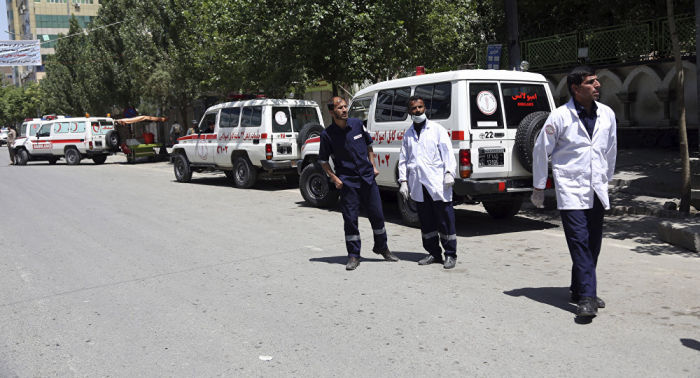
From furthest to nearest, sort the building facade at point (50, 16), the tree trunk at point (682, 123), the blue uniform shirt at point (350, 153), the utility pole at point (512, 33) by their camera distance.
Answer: the building facade at point (50, 16) → the utility pole at point (512, 33) → the tree trunk at point (682, 123) → the blue uniform shirt at point (350, 153)

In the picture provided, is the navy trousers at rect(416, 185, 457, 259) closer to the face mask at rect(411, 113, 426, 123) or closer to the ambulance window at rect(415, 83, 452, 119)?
the face mask at rect(411, 113, 426, 123)

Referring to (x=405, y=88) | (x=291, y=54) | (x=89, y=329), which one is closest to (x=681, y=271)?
(x=405, y=88)

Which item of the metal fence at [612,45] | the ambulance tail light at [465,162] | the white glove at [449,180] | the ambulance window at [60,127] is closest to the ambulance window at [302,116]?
the ambulance tail light at [465,162]

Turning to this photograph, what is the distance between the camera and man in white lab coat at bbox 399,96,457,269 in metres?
6.81

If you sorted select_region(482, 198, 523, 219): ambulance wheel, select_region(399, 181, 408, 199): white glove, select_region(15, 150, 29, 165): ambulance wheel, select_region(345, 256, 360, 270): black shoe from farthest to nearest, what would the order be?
select_region(15, 150, 29, 165): ambulance wheel < select_region(482, 198, 523, 219): ambulance wheel < select_region(345, 256, 360, 270): black shoe < select_region(399, 181, 408, 199): white glove

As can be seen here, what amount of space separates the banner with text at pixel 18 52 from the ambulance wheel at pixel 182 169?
26.7 meters

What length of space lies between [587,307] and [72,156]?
27.7 metres

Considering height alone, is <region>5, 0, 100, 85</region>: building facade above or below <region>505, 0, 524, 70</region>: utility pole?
above

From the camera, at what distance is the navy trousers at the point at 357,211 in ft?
23.0

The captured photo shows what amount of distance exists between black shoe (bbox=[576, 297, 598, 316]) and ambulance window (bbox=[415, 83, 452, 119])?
425cm

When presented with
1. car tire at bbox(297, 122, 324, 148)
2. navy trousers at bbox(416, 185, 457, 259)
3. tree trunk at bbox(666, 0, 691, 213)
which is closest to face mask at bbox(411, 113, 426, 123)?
navy trousers at bbox(416, 185, 457, 259)

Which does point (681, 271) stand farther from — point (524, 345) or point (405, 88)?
point (405, 88)

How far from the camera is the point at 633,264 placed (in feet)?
22.7

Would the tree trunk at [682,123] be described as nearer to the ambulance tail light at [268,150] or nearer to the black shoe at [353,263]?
the black shoe at [353,263]
